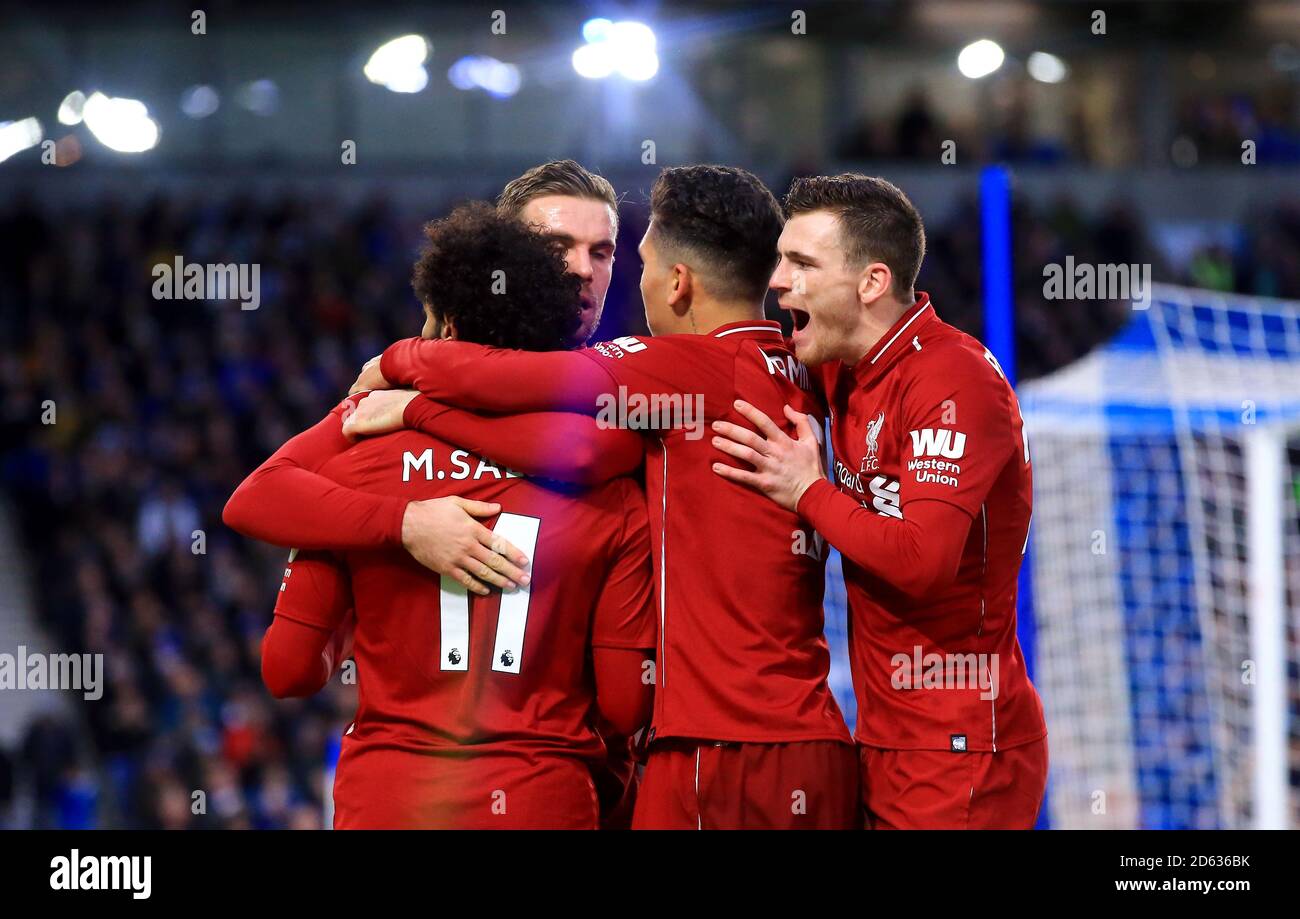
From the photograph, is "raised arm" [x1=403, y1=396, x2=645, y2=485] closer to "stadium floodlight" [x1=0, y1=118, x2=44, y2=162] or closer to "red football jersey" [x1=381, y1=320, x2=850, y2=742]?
"red football jersey" [x1=381, y1=320, x2=850, y2=742]

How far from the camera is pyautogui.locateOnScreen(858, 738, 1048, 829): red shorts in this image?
9.68ft

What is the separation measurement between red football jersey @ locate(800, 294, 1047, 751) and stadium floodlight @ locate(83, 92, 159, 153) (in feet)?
45.0

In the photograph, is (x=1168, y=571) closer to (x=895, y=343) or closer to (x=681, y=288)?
(x=895, y=343)

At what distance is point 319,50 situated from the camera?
15.9 metres

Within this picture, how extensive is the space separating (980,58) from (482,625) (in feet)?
52.6

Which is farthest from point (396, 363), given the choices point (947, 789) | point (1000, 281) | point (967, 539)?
point (1000, 281)

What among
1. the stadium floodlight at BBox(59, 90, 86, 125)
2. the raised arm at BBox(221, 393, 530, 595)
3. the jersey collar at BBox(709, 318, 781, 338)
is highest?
the stadium floodlight at BBox(59, 90, 86, 125)

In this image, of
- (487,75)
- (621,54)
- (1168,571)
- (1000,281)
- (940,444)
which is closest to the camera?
(940,444)

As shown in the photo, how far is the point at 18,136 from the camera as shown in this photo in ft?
48.7

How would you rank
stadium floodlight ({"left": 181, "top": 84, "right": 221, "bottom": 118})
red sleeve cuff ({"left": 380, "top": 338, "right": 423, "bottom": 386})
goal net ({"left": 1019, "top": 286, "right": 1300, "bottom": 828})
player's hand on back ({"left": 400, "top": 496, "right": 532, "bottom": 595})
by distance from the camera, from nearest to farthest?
player's hand on back ({"left": 400, "top": 496, "right": 532, "bottom": 595}) < red sleeve cuff ({"left": 380, "top": 338, "right": 423, "bottom": 386}) < goal net ({"left": 1019, "top": 286, "right": 1300, "bottom": 828}) < stadium floodlight ({"left": 181, "top": 84, "right": 221, "bottom": 118})

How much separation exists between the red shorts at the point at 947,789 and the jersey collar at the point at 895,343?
828 millimetres

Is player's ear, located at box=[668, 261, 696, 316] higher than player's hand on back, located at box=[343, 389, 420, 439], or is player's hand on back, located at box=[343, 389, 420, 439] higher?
player's ear, located at box=[668, 261, 696, 316]

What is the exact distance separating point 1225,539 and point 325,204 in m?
10.2

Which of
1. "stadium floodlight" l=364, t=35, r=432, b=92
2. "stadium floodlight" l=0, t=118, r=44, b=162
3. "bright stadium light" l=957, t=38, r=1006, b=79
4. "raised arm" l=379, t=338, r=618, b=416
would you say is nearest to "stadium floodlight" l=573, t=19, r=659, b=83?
"stadium floodlight" l=364, t=35, r=432, b=92
